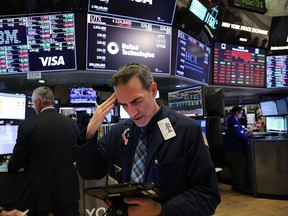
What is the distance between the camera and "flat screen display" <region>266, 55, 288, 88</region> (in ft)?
20.5

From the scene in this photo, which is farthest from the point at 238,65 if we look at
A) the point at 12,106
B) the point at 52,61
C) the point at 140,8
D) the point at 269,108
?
the point at 12,106

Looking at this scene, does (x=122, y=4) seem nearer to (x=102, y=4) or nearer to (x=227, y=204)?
(x=102, y=4)

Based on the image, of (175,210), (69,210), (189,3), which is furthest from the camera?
(189,3)

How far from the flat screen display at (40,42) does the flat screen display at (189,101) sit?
170 centimetres

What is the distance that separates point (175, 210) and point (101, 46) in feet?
9.63

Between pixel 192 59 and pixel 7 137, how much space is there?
2.92 m

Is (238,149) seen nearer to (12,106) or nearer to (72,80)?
(72,80)

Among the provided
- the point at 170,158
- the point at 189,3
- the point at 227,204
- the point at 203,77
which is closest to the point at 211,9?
the point at 189,3

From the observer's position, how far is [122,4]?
380 cm

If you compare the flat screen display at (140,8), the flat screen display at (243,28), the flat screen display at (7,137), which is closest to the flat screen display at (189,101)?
the flat screen display at (140,8)

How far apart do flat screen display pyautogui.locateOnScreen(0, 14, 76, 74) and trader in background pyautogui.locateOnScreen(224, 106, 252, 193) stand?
3.58m

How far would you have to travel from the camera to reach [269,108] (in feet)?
21.5

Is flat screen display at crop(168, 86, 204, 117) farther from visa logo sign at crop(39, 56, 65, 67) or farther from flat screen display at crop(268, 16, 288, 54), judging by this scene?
flat screen display at crop(268, 16, 288, 54)

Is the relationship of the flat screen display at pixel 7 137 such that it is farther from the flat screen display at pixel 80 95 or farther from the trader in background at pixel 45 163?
the flat screen display at pixel 80 95
